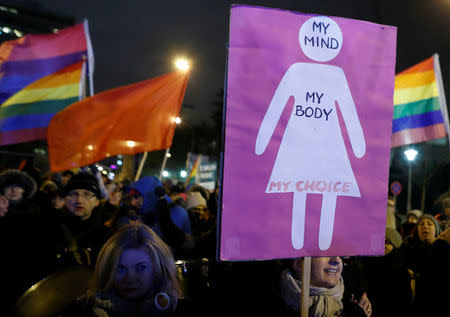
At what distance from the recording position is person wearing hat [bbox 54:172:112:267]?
3.90 m

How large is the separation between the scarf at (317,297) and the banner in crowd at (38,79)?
580 cm

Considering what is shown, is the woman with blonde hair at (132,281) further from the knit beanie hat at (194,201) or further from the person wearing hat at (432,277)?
the knit beanie hat at (194,201)

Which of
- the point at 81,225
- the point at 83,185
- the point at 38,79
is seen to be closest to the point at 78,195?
the point at 83,185

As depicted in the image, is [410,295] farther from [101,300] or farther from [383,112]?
[101,300]

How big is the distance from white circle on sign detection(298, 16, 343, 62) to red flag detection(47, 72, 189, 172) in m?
4.22

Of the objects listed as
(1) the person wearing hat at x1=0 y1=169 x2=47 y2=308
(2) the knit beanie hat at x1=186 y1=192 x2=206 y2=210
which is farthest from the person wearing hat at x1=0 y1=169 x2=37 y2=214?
(2) the knit beanie hat at x1=186 y1=192 x2=206 y2=210

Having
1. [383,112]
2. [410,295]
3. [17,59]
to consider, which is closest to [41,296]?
[383,112]

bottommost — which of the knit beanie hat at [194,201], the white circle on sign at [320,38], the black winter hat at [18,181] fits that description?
the knit beanie hat at [194,201]

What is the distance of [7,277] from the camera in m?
3.34

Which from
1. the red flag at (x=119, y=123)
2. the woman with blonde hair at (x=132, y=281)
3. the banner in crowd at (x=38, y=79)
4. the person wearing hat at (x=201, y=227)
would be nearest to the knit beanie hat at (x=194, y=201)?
the person wearing hat at (x=201, y=227)

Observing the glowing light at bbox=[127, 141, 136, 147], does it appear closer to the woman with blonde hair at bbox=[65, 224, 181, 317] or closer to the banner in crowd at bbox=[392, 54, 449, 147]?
the woman with blonde hair at bbox=[65, 224, 181, 317]

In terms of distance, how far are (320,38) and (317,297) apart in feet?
4.69

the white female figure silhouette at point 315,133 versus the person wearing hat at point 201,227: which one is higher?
the white female figure silhouette at point 315,133

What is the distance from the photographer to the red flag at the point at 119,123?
6.19 m
